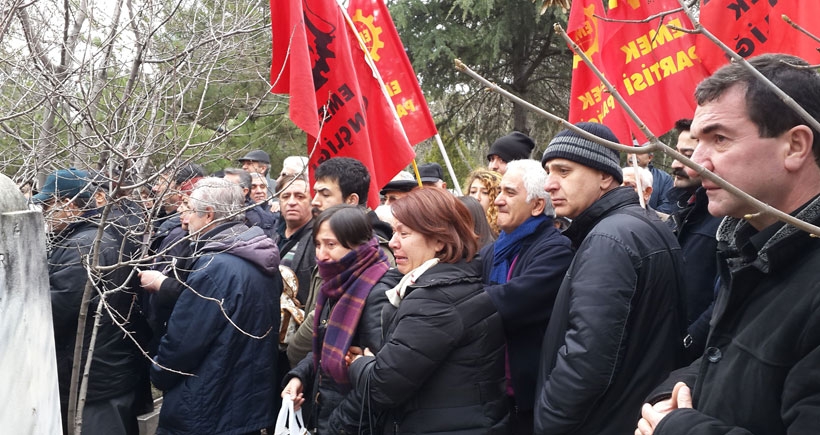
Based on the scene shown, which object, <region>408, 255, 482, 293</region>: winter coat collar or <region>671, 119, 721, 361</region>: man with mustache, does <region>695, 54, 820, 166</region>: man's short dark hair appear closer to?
<region>408, 255, 482, 293</region>: winter coat collar

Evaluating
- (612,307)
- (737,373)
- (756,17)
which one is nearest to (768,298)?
(737,373)

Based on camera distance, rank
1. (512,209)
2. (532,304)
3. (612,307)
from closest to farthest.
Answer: (612,307), (532,304), (512,209)

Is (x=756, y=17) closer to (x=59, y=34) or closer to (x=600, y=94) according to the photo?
(x=600, y=94)

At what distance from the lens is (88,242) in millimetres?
4559

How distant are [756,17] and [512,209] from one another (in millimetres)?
1927

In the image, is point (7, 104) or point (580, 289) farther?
point (7, 104)

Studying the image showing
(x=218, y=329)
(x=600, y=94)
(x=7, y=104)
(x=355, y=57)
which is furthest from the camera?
(x=355, y=57)

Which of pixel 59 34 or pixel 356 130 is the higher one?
pixel 59 34

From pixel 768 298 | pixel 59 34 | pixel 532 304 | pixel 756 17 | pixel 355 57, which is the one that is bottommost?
pixel 532 304

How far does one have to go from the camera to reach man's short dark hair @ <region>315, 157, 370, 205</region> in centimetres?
484

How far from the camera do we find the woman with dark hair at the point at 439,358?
10.3ft

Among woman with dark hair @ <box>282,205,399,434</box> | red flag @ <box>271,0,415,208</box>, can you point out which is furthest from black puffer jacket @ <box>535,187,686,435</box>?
red flag @ <box>271,0,415,208</box>

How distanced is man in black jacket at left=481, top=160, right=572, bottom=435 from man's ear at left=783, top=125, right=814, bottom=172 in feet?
5.82

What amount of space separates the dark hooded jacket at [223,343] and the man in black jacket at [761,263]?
9.93ft
